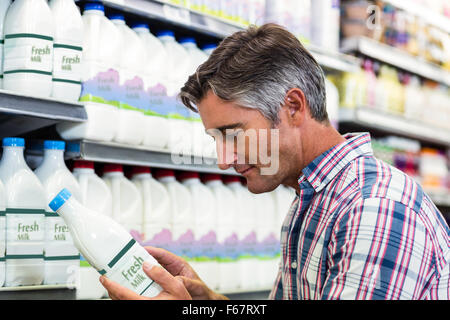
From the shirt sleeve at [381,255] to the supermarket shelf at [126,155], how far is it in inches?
35.9

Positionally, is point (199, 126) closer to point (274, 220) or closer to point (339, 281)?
point (274, 220)

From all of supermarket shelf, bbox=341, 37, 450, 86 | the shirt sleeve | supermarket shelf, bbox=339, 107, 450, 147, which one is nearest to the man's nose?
the shirt sleeve

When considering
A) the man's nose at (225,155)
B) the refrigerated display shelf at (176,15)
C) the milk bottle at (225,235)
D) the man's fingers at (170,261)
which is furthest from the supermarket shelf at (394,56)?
the man's fingers at (170,261)

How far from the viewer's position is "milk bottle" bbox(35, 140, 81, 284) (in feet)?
5.60

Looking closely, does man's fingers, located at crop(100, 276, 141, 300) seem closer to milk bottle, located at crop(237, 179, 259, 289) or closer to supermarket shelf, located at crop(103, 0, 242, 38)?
supermarket shelf, located at crop(103, 0, 242, 38)

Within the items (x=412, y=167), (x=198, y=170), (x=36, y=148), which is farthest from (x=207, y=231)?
(x=412, y=167)

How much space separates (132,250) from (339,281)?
17.4 inches

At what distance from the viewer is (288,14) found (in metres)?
2.59

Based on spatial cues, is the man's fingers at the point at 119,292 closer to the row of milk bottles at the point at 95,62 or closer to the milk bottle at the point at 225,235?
the row of milk bottles at the point at 95,62

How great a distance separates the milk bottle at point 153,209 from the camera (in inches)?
79.7

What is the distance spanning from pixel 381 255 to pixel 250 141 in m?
0.46

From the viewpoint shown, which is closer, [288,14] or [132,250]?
[132,250]

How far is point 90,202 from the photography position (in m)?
1.87


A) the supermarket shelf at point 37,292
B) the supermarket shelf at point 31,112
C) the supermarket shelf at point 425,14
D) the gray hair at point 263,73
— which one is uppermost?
the supermarket shelf at point 425,14
